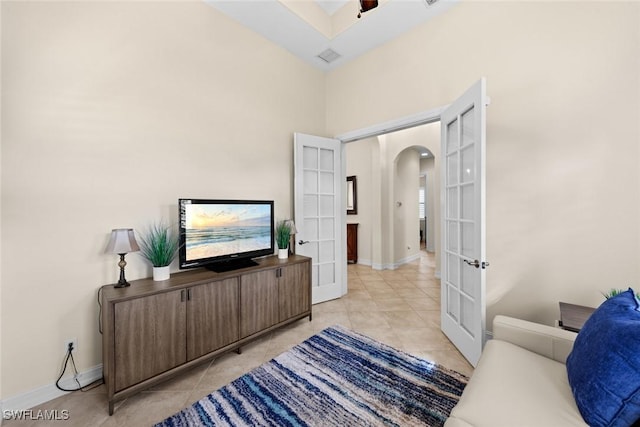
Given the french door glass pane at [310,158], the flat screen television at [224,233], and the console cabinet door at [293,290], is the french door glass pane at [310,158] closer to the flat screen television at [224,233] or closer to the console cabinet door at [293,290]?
the flat screen television at [224,233]

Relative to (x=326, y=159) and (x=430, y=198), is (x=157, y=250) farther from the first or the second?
(x=430, y=198)

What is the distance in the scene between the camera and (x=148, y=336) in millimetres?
1772

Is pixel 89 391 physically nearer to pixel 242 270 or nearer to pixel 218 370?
pixel 218 370

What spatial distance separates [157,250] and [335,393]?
68.6 inches

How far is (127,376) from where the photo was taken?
168 cm

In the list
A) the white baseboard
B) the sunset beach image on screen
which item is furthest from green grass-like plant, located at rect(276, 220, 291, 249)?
the white baseboard

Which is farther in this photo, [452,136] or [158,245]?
[452,136]

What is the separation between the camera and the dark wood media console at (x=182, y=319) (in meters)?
1.66

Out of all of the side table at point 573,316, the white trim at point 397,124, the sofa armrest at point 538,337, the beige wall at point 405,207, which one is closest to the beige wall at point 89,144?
the white trim at point 397,124

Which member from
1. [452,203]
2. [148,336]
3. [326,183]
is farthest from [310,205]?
[148,336]

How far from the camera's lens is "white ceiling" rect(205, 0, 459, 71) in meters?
2.62

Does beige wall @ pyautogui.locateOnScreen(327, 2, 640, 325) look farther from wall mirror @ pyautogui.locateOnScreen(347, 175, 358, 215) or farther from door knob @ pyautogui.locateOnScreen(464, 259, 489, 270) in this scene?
wall mirror @ pyautogui.locateOnScreen(347, 175, 358, 215)

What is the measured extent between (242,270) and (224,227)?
467 mm

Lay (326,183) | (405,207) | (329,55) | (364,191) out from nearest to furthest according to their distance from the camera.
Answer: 1. (329,55)
2. (326,183)
3. (364,191)
4. (405,207)
